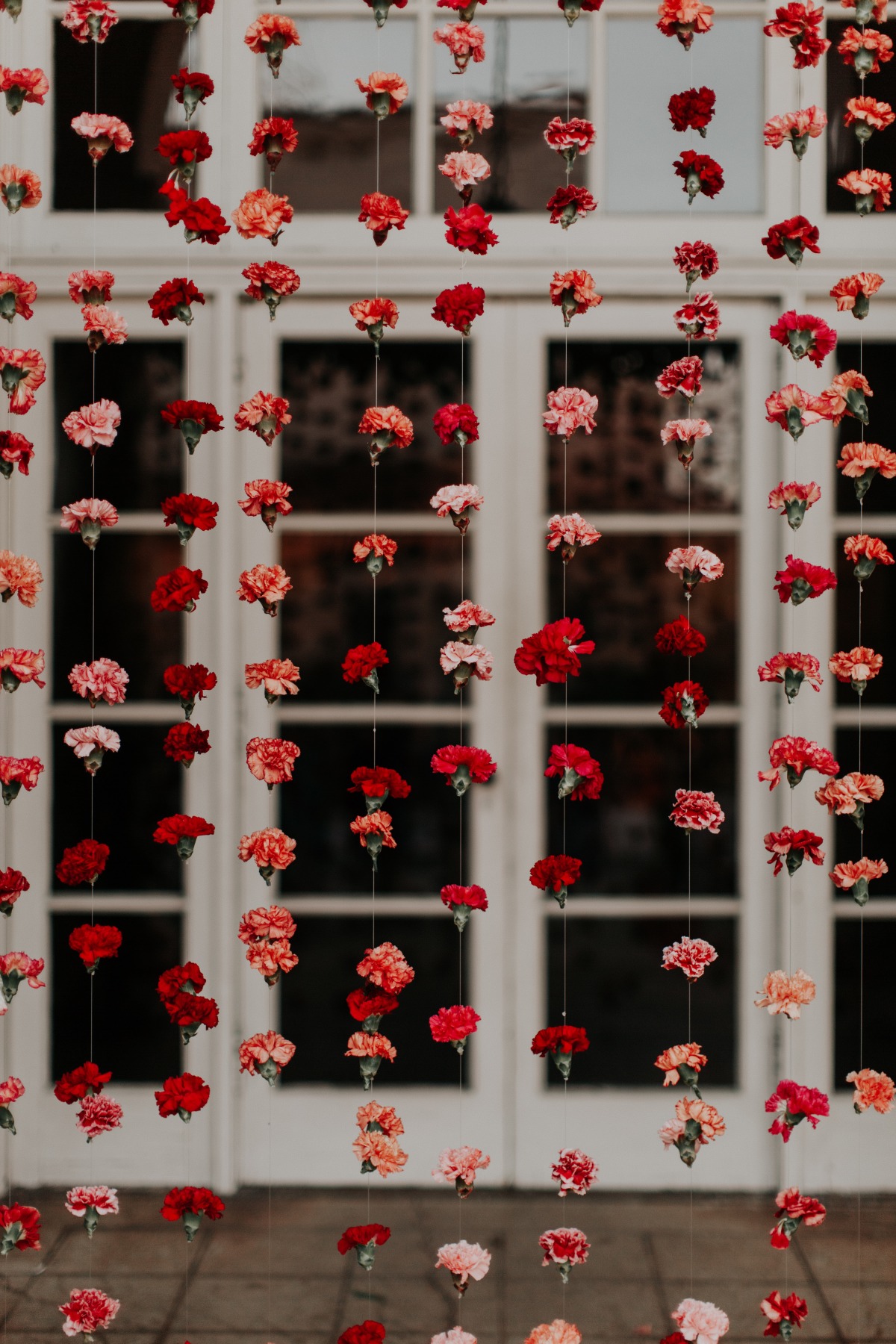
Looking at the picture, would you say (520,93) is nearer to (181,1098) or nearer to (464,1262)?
(181,1098)

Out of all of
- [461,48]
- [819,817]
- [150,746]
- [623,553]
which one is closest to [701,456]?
[623,553]

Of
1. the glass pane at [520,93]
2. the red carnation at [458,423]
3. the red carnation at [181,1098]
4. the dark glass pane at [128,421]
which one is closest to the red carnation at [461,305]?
the red carnation at [458,423]

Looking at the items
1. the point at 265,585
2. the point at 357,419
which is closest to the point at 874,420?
the point at 357,419

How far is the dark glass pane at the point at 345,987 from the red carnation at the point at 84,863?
757 millimetres

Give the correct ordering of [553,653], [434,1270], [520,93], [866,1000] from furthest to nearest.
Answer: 1. [866,1000]
2. [520,93]
3. [434,1270]
4. [553,653]

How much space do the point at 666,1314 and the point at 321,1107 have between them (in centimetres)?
86

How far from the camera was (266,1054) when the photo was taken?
1.81m

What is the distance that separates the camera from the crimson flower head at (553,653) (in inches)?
68.5

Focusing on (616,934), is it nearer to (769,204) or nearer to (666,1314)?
(666,1314)

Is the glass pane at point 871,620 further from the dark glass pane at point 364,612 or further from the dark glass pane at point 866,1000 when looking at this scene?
the dark glass pane at point 364,612

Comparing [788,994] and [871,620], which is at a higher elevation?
[871,620]

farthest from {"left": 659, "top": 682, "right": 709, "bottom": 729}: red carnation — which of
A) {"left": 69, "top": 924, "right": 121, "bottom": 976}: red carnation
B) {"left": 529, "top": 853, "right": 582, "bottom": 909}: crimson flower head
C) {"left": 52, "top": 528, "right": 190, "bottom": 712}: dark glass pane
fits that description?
{"left": 52, "top": 528, "right": 190, "bottom": 712}: dark glass pane

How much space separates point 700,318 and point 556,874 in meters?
0.97

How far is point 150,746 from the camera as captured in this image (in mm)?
2561
